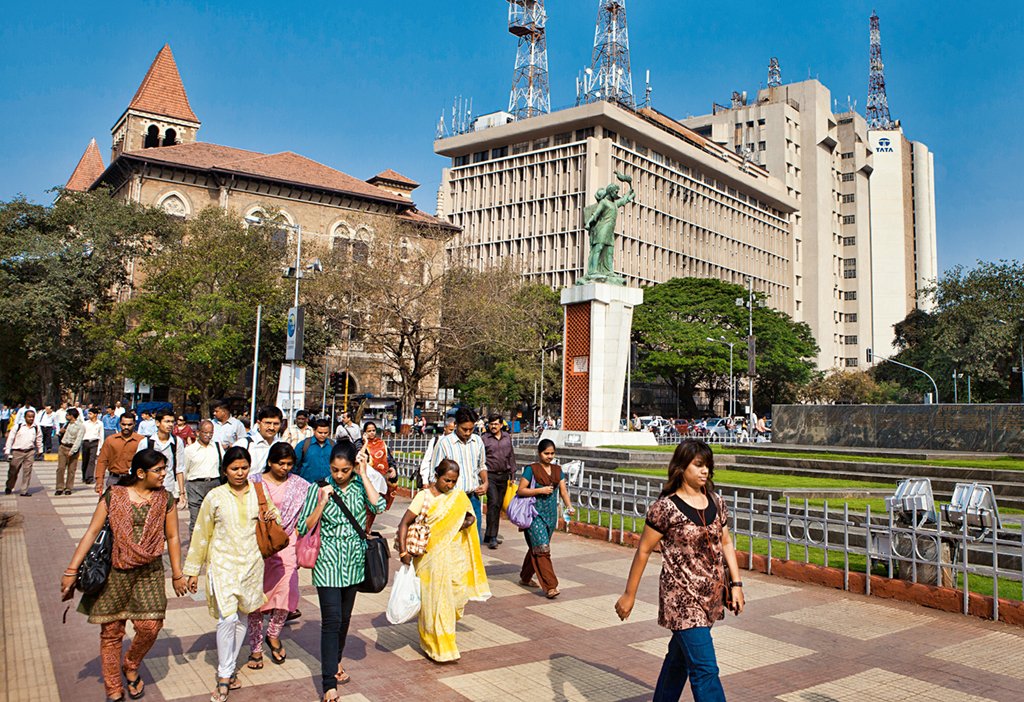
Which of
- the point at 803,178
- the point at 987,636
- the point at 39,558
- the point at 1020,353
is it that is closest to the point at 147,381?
the point at 39,558

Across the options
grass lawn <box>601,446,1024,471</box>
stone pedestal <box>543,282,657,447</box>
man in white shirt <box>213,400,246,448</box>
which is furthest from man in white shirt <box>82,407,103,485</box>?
grass lawn <box>601,446,1024,471</box>

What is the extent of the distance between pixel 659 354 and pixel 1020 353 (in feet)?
71.3

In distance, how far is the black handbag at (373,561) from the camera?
223 inches

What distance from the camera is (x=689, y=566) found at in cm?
449

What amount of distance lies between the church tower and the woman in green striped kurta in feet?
224

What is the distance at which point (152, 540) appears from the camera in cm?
540

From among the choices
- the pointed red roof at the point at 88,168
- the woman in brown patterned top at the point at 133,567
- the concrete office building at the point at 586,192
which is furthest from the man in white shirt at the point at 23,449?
the pointed red roof at the point at 88,168

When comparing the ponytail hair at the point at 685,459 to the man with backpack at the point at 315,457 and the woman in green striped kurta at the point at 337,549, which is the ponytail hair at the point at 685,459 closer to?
the woman in green striped kurta at the point at 337,549

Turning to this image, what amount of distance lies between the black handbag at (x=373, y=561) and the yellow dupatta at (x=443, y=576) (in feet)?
1.94

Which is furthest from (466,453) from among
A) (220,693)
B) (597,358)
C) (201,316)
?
(201,316)

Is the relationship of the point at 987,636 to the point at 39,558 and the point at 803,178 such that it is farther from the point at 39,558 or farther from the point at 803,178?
the point at 803,178

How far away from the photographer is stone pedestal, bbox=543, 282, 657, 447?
72.7 ft

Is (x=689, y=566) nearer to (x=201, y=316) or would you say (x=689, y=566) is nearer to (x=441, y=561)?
(x=441, y=561)

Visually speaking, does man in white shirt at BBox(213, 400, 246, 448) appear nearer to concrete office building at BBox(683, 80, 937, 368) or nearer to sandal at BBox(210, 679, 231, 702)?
sandal at BBox(210, 679, 231, 702)
